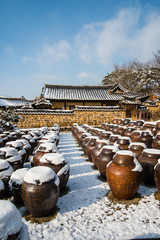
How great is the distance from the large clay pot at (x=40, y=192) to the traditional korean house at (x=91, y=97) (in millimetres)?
13569

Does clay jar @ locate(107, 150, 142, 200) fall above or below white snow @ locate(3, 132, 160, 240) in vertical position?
above

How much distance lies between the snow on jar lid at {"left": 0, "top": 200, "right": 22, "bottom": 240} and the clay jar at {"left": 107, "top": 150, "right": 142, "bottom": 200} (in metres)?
1.93

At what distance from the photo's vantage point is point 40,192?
242cm

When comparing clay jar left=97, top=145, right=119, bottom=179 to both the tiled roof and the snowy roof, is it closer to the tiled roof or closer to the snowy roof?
the tiled roof

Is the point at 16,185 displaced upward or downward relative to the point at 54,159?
downward

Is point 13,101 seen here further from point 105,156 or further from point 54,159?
point 105,156

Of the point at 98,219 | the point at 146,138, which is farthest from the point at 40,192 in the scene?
the point at 146,138

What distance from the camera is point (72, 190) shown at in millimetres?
3566

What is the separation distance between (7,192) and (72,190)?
1.45 m

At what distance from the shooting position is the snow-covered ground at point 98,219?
7.25 ft

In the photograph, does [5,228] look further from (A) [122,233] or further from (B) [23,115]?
(B) [23,115]

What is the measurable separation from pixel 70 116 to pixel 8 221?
1397 cm

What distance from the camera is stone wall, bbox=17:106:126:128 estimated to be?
14.7m

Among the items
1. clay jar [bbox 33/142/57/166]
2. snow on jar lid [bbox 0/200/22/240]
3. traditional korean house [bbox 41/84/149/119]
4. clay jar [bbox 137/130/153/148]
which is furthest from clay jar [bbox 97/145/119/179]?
traditional korean house [bbox 41/84/149/119]
